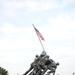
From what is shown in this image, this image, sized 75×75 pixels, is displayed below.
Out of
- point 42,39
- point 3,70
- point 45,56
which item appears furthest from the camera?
point 3,70

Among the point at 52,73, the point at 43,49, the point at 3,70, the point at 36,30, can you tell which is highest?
the point at 3,70

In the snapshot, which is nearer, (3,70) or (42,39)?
(42,39)

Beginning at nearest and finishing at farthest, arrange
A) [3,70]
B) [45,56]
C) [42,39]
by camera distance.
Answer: [45,56] → [42,39] → [3,70]

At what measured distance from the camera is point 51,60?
27.3 m

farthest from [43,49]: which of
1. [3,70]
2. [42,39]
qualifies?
[3,70]

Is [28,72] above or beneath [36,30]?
beneath

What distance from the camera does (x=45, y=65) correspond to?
89.5 ft

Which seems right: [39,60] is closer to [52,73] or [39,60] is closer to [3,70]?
[52,73]

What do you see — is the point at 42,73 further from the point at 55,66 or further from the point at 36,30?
the point at 36,30

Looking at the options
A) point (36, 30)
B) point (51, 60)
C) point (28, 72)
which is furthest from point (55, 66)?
point (36, 30)

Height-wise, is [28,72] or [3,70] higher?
[3,70]

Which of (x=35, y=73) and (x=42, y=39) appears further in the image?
(x=42, y=39)

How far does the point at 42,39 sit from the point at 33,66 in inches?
114

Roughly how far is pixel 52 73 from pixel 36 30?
4.47m
